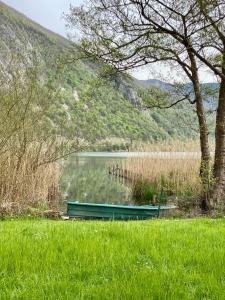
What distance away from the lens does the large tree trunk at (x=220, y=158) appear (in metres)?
12.2

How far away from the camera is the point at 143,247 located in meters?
4.89

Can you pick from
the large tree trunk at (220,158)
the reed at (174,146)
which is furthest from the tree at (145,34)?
the reed at (174,146)

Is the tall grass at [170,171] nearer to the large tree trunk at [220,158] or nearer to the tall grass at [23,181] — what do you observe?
the large tree trunk at [220,158]

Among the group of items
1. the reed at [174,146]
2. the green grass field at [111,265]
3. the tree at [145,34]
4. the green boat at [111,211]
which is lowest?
the green boat at [111,211]

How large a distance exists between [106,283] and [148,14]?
30.5ft

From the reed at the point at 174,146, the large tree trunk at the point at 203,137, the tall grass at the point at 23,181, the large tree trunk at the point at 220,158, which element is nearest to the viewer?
the tall grass at the point at 23,181

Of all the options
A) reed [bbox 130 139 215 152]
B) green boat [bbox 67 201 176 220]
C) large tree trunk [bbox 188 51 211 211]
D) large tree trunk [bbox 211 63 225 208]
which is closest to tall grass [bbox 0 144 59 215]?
green boat [bbox 67 201 176 220]

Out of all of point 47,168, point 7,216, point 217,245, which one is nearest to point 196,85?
point 47,168

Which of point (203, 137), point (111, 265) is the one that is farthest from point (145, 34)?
point (111, 265)

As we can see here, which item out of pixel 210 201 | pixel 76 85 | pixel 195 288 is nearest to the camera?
pixel 195 288

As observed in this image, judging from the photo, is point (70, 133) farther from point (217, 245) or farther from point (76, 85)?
point (76, 85)

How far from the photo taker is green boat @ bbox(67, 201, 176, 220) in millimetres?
11711

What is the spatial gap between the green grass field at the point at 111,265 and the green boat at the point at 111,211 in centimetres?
579

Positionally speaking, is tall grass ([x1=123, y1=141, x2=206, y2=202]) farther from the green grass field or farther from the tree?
the green grass field
